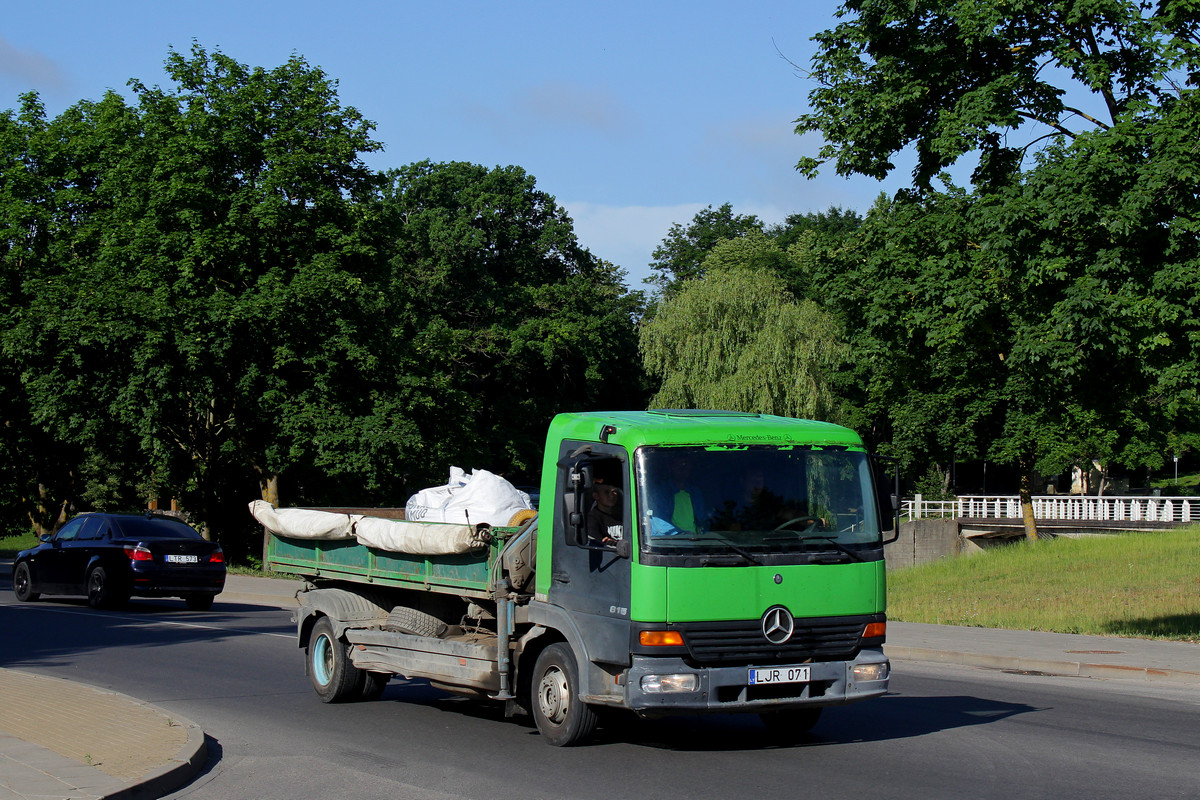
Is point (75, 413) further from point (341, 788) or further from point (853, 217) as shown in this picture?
point (853, 217)

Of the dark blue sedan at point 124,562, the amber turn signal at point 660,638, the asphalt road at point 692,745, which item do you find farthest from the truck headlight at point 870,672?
the dark blue sedan at point 124,562

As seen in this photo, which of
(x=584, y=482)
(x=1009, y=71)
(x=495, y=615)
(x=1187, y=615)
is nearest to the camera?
(x=584, y=482)

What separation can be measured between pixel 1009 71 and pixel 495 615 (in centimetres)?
1147

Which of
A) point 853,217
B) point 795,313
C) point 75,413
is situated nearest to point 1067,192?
point 75,413

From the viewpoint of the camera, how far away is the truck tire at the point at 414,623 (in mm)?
10016

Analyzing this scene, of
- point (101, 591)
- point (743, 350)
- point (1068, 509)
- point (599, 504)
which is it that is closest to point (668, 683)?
point (599, 504)

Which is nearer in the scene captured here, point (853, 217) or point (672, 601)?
point (672, 601)

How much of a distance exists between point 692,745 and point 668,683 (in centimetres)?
138

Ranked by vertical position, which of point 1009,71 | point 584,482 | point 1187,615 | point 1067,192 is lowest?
point 1187,615

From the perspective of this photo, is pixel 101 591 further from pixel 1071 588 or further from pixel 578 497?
pixel 1071 588

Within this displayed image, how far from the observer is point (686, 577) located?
25.9 ft

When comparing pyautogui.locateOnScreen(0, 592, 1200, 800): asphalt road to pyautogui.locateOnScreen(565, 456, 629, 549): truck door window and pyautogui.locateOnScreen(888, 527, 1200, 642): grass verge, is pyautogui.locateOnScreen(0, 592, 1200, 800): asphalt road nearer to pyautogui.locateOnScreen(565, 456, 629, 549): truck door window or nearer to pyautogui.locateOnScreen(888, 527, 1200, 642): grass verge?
Result: pyautogui.locateOnScreen(565, 456, 629, 549): truck door window

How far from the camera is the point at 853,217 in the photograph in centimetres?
8481

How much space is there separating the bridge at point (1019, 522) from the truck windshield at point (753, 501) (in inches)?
1560
